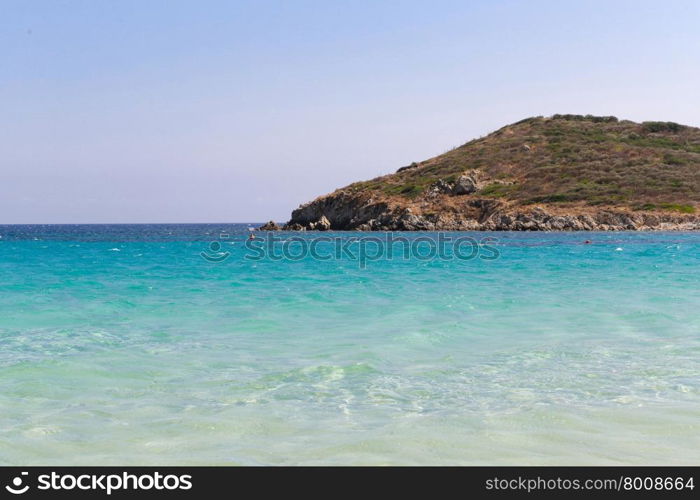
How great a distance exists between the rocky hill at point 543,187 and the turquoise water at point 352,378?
79.0 meters

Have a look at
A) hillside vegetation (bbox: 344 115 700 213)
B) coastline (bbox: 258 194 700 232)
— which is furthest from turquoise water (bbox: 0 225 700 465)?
hillside vegetation (bbox: 344 115 700 213)

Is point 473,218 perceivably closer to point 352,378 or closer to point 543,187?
point 543,187

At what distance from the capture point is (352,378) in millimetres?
9781

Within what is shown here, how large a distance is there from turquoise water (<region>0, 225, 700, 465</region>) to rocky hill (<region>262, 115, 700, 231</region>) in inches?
3110

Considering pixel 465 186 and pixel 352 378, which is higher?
pixel 465 186

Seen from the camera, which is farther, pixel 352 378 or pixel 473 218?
pixel 473 218

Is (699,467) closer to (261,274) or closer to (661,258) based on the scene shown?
(261,274)

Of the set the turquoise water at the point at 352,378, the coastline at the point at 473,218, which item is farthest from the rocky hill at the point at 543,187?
the turquoise water at the point at 352,378

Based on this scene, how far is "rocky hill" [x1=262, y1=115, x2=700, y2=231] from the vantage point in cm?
9650

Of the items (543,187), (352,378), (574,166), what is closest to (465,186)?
(543,187)

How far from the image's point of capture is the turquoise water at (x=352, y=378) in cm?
669

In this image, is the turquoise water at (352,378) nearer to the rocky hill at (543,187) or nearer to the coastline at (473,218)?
the coastline at (473,218)

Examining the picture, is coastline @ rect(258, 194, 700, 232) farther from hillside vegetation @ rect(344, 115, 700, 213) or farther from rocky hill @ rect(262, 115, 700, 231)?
hillside vegetation @ rect(344, 115, 700, 213)

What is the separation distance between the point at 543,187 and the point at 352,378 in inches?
4188
